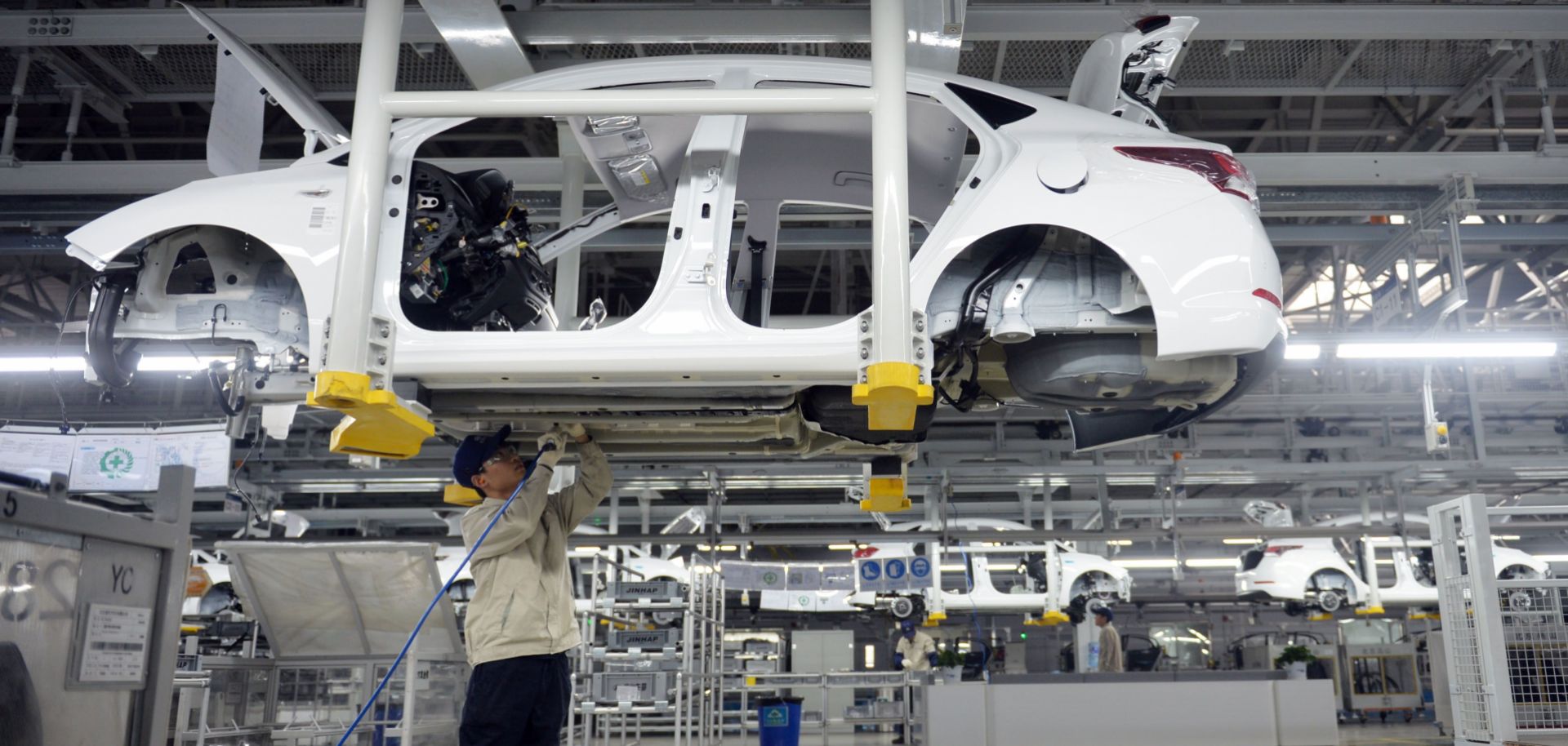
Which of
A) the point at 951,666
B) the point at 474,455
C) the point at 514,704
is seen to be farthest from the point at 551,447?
the point at 951,666

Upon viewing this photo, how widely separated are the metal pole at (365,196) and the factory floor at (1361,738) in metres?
8.16

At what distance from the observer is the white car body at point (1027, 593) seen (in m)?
15.1

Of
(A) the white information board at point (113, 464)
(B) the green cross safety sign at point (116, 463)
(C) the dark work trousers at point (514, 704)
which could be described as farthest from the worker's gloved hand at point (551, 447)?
(B) the green cross safety sign at point (116, 463)

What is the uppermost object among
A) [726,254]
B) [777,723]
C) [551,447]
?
[726,254]

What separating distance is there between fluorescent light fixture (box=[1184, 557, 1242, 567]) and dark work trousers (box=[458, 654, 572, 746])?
54.1ft

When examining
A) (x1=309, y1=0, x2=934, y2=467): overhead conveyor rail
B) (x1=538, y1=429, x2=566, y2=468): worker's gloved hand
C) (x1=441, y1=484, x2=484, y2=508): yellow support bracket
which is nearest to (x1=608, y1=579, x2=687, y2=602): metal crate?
(x1=441, y1=484, x2=484, y2=508): yellow support bracket

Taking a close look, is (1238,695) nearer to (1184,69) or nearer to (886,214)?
(1184,69)

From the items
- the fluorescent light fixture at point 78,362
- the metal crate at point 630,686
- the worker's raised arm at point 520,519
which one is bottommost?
the metal crate at point 630,686

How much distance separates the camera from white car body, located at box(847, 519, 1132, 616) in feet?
49.5

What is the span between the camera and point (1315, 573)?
1521cm

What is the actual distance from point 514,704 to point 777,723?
303 inches

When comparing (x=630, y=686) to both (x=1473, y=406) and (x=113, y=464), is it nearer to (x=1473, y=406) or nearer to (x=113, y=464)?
(x=113, y=464)

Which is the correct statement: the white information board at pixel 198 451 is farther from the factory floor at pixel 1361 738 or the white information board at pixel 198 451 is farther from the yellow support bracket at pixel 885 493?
the yellow support bracket at pixel 885 493

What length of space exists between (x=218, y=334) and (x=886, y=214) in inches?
91.0
